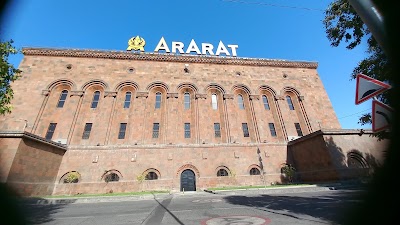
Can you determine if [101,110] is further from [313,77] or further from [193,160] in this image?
[313,77]

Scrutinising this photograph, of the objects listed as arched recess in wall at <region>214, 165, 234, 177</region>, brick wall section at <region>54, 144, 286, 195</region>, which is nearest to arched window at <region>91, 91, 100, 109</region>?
brick wall section at <region>54, 144, 286, 195</region>

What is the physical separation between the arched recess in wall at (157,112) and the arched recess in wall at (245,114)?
8.95m

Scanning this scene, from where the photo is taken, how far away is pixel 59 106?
2159 cm

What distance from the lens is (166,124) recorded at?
21.9 meters

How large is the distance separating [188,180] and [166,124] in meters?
6.70

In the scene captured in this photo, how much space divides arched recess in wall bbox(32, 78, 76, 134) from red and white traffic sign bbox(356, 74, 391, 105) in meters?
23.7

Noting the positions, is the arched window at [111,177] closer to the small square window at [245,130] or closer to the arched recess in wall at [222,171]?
the arched recess in wall at [222,171]

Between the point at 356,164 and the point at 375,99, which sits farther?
the point at 356,164

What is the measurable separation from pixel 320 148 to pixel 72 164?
79.8 ft

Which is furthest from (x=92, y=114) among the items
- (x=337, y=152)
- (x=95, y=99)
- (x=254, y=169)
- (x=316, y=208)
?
(x=337, y=152)

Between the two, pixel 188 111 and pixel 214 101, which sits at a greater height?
pixel 214 101

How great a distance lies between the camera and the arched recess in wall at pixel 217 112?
22.4m

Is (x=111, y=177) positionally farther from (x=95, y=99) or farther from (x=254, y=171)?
(x=254, y=171)

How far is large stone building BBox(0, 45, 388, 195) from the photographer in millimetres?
17953
